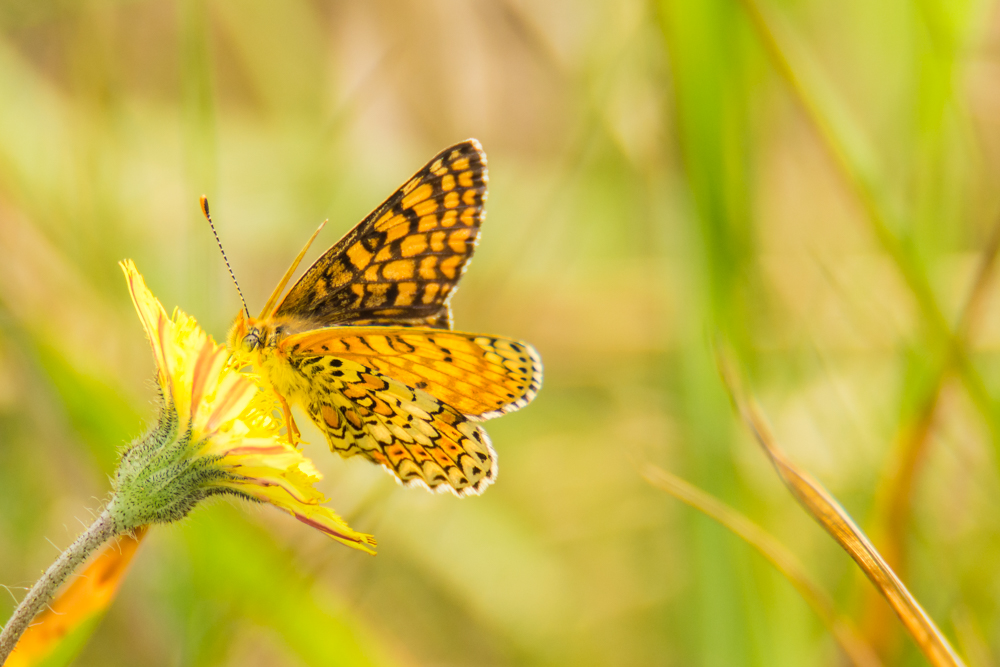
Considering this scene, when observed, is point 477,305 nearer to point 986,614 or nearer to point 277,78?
point 277,78

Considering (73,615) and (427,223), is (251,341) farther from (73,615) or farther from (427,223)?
(73,615)

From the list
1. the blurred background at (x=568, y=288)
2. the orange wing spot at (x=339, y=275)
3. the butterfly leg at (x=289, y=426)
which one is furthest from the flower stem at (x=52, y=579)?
the orange wing spot at (x=339, y=275)

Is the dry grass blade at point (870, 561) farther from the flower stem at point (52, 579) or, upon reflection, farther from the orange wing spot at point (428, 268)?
the flower stem at point (52, 579)

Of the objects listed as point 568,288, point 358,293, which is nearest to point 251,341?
point 358,293

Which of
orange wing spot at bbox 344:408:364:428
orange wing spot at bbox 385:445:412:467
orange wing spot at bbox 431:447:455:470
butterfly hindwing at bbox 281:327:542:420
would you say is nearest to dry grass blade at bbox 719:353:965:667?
butterfly hindwing at bbox 281:327:542:420

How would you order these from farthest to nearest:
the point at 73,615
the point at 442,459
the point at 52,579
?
the point at 442,459
the point at 73,615
the point at 52,579

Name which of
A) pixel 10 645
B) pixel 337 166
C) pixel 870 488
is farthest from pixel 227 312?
pixel 870 488

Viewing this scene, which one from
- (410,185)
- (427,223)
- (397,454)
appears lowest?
(397,454)

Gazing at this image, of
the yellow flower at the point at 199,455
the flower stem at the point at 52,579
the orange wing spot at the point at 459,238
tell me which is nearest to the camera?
the flower stem at the point at 52,579
